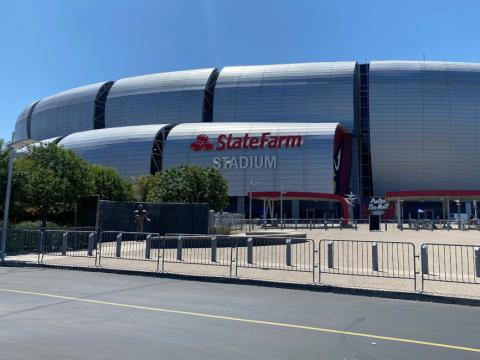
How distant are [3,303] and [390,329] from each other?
7.25 metres

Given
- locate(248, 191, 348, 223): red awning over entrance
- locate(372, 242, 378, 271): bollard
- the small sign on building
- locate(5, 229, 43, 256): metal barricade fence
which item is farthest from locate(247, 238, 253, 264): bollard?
locate(248, 191, 348, 223): red awning over entrance

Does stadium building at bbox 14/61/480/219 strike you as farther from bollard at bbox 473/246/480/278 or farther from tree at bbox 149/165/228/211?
bollard at bbox 473/246/480/278

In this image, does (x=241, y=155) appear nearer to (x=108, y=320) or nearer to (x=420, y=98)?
(x=420, y=98)

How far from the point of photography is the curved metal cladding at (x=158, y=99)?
301 ft

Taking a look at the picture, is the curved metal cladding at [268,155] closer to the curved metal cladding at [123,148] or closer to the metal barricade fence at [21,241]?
the curved metal cladding at [123,148]

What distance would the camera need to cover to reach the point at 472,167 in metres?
83.3

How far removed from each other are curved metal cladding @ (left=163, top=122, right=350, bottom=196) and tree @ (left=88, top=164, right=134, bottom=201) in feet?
128

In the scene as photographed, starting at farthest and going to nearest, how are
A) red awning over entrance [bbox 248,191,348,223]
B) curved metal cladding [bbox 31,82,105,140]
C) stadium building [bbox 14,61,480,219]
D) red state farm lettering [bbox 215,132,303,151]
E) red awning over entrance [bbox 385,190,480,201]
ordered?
curved metal cladding [bbox 31,82,105,140]
stadium building [bbox 14,61,480,219]
red state farm lettering [bbox 215,132,303,151]
red awning over entrance [bbox 248,191,348,223]
red awning over entrance [bbox 385,190,480,201]

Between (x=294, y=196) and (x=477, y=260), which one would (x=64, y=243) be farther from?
(x=294, y=196)

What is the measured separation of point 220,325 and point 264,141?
7054cm

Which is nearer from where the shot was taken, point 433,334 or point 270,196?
point 433,334

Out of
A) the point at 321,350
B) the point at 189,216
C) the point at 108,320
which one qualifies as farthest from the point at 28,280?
the point at 189,216

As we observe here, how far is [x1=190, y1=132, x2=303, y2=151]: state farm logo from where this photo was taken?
77.1 metres

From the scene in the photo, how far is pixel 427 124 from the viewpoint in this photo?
83125mm
